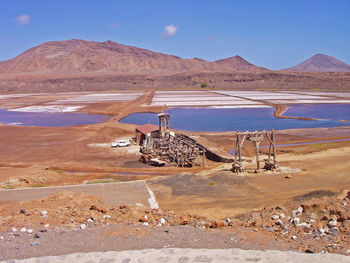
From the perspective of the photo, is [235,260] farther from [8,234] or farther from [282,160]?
[282,160]

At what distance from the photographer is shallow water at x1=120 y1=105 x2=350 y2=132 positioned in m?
45.4

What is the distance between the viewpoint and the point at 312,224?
973 centimetres

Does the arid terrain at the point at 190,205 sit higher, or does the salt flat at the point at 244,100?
the salt flat at the point at 244,100

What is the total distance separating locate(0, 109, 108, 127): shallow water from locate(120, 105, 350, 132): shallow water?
18.5 feet

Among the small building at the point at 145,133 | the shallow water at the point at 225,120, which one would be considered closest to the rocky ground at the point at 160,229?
the small building at the point at 145,133

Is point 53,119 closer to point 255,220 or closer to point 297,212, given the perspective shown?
point 255,220

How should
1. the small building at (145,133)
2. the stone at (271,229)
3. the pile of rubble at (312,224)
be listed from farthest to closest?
the small building at (145,133)
the stone at (271,229)
the pile of rubble at (312,224)

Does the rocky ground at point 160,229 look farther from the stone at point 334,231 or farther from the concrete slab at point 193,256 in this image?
the concrete slab at point 193,256

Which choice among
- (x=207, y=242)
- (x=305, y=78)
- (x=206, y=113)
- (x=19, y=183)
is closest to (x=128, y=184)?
(x=19, y=183)

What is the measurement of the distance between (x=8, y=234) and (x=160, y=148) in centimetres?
1890

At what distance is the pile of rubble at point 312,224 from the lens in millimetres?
8794

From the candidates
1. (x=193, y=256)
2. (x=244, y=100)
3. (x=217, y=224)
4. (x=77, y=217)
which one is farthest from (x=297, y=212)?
→ (x=244, y=100)

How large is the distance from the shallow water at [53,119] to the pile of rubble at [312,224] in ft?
142

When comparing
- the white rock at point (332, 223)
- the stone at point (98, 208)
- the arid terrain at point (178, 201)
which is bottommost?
the arid terrain at point (178, 201)
